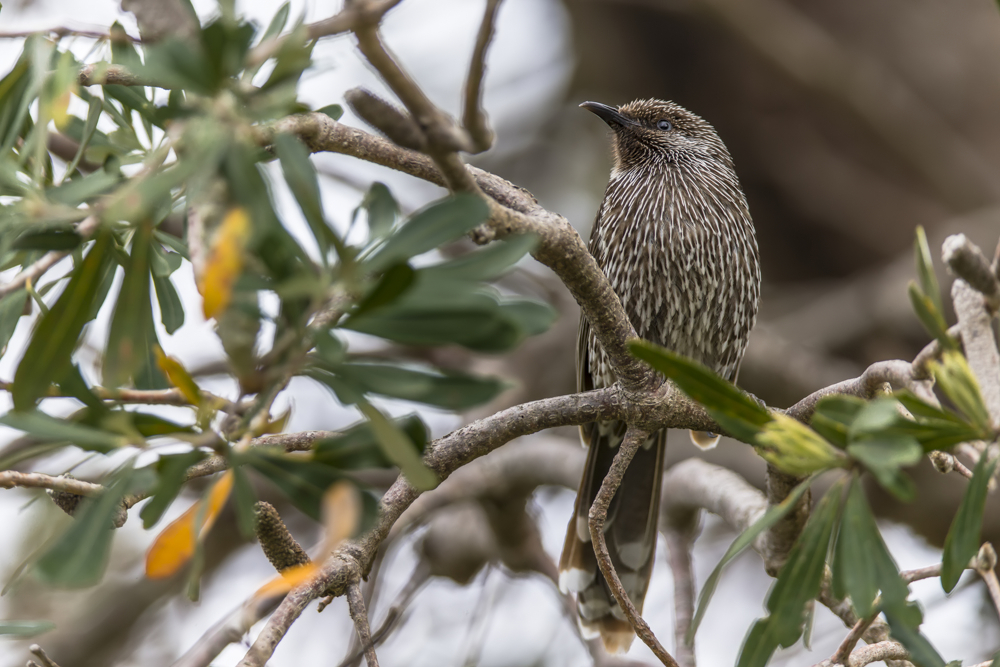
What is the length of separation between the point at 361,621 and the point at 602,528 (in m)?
0.60

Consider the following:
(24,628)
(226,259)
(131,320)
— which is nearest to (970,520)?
(226,259)

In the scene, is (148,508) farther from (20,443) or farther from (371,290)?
(20,443)

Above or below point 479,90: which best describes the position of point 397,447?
below

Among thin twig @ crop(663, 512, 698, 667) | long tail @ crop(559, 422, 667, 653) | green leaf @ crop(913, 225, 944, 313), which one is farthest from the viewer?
long tail @ crop(559, 422, 667, 653)

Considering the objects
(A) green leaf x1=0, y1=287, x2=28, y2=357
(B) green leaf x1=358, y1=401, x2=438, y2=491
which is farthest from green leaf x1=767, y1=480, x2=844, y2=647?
(A) green leaf x1=0, y1=287, x2=28, y2=357

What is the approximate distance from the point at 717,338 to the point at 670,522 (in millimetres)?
811

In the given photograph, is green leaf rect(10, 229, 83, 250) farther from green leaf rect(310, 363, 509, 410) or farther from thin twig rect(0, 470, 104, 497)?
thin twig rect(0, 470, 104, 497)

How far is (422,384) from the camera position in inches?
37.0

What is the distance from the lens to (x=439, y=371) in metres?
1.00

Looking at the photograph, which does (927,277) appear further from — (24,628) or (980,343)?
(24,628)

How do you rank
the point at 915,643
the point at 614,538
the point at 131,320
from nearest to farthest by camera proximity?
the point at 131,320 → the point at 915,643 → the point at 614,538

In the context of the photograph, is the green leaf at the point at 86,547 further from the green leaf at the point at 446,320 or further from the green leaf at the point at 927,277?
the green leaf at the point at 927,277

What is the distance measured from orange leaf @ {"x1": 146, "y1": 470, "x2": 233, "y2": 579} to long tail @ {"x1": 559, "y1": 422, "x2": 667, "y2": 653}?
246 centimetres

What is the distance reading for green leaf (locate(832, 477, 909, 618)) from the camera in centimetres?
108
